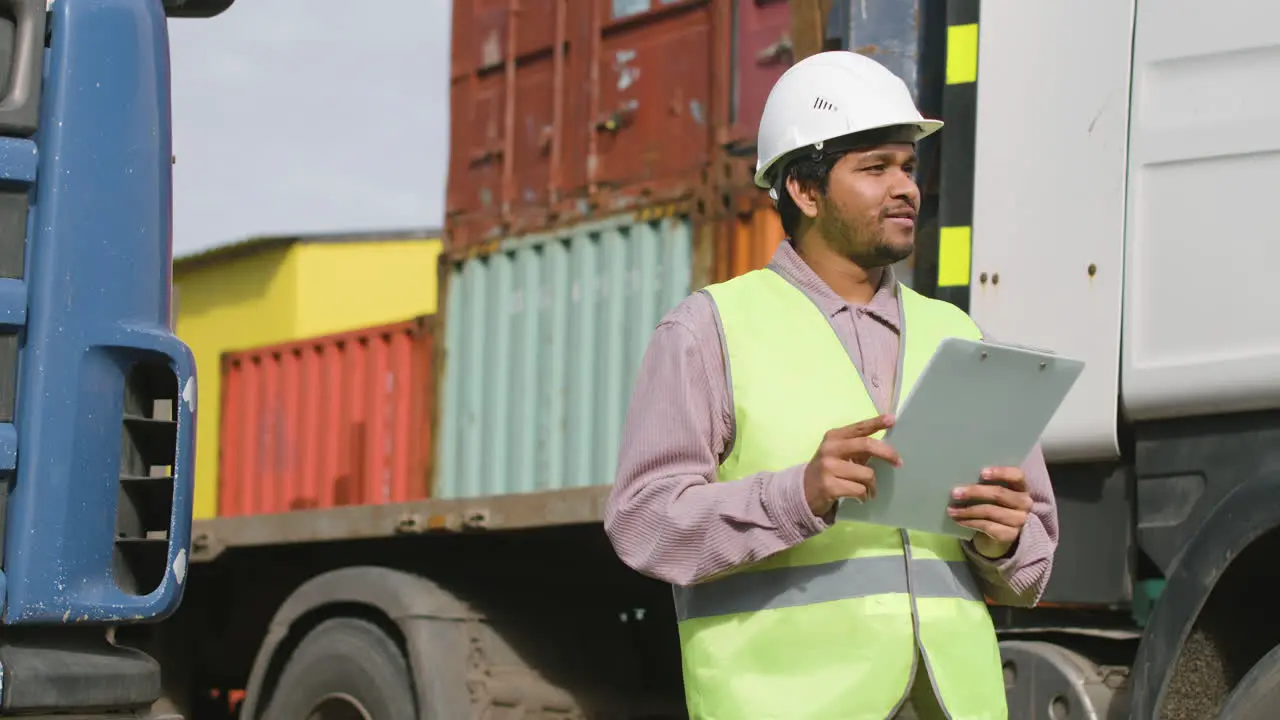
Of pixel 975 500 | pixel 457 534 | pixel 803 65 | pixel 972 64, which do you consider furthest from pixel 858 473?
pixel 457 534

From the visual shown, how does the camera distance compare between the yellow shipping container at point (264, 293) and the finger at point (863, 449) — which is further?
the yellow shipping container at point (264, 293)

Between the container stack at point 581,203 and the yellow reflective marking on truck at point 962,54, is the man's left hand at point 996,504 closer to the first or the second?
the yellow reflective marking on truck at point 962,54

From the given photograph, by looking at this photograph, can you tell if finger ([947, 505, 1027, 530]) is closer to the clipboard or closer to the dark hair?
the clipboard

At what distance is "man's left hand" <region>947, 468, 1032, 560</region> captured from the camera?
2611mm

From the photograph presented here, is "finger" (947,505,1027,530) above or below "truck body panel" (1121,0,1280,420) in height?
below

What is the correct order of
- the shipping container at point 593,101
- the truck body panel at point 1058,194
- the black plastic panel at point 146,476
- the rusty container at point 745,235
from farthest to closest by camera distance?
1. the shipping container at point 593,101
2. the rusty container at point 745,235
3. the truck body panel at point 1058,194
4. the black plastic panel at point 146,476

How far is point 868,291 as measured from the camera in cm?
291

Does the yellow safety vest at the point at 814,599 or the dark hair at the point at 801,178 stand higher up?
the dark hair at the point at 801,178

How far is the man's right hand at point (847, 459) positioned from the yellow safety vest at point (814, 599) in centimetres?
17

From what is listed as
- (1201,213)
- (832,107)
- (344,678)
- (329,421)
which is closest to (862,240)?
(832,107)

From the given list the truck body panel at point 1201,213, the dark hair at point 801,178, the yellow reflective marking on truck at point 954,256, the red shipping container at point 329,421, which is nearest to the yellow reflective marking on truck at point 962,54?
the yellow reflective marking on truck at point 954,256

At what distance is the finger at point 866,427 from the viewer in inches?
98.0

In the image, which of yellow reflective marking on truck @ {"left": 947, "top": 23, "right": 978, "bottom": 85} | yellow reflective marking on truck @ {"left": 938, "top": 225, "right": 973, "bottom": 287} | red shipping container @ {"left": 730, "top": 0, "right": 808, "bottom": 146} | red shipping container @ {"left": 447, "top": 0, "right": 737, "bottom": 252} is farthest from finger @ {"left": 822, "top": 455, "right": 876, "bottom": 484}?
red shipping container @ {"left": 447, "top": 0, "right": 737, "bottom": 252}

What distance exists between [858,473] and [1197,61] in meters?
1.72
